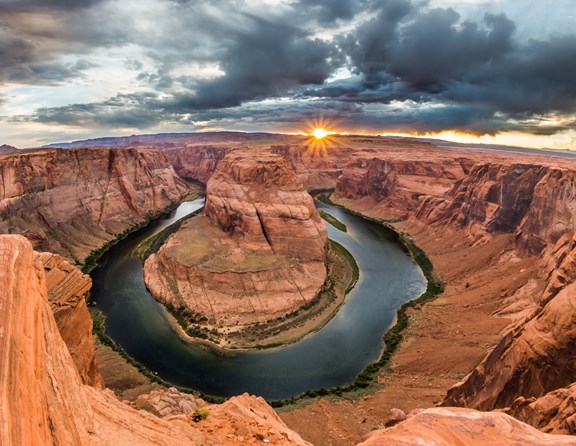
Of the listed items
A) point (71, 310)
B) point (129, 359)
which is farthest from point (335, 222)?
point (71, 310)

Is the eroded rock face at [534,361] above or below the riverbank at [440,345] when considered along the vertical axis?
above

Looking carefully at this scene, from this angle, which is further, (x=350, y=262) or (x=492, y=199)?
(x=492, y=199)

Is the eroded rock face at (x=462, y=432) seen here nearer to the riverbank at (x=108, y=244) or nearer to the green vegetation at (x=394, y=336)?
the green vegetation at (x=394, y=336)

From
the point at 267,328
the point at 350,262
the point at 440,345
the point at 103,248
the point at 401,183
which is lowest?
the point at 267,328

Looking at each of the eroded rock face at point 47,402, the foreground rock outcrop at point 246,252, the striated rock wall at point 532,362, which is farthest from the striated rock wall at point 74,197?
the striated rock wall at point 532,362

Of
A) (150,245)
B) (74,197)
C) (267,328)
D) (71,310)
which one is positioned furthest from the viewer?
(74,197)

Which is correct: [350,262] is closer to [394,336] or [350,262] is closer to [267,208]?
[267,208]

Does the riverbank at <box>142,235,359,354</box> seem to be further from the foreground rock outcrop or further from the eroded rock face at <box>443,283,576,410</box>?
the eroded rock face at <box>443,283,576,410</box>
